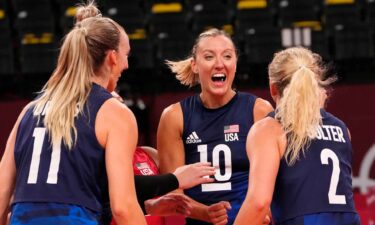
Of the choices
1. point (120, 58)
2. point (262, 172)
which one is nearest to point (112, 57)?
point (120, 58)

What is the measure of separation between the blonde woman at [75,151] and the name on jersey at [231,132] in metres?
1.37

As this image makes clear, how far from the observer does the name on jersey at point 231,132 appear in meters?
4.70

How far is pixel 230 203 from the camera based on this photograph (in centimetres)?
464

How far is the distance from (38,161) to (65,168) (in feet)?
0.40

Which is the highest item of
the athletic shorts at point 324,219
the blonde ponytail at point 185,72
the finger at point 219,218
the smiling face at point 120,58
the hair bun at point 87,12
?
the hair bun at point 87,12

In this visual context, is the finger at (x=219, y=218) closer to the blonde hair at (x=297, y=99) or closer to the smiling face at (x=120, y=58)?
the blonde hair at (x=297, y=99)

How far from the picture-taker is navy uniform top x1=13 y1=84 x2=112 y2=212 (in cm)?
328

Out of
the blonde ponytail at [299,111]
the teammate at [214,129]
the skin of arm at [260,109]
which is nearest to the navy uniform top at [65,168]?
the blonde ponytail at [299,111]

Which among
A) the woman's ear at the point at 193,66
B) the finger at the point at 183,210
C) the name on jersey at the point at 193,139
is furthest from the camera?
the woman's ear at the point at 193,66

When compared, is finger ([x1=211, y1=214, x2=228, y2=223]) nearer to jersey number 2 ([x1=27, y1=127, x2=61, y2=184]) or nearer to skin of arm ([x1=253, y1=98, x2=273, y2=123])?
skin of arm ([x1=253, y1=98, x2=273, y2=123])

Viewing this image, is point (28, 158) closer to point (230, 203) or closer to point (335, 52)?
point (230, 203)

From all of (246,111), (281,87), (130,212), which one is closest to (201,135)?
(246,111)

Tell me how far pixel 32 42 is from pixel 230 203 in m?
7.52

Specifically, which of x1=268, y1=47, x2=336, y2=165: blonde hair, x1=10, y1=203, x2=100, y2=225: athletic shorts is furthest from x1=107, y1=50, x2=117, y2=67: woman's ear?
x1=268, y1=47, x2=336, y2=165: blonde hair
